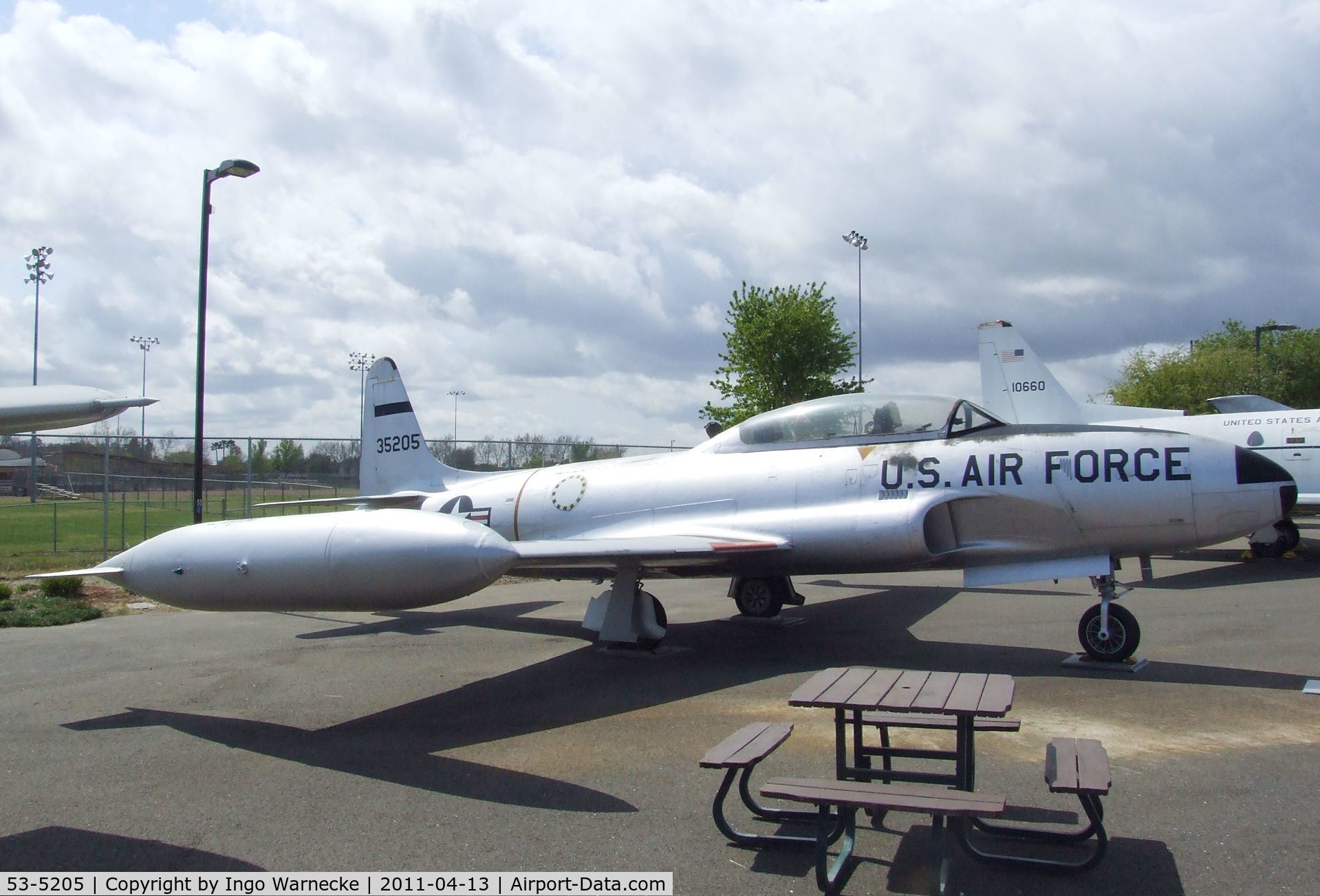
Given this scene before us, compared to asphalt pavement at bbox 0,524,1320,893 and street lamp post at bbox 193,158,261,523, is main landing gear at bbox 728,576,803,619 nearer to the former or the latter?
asphalt pavement at bbox 0,524,1320,893

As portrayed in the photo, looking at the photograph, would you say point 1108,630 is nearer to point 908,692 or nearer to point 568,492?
point 908,692

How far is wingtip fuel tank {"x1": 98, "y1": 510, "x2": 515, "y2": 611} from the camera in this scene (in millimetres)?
6078

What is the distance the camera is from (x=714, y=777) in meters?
5.35

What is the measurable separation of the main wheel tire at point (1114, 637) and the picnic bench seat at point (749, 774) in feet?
15.4

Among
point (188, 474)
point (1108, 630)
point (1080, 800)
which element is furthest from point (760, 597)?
point (188, 474)

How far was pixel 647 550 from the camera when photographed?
8461mm

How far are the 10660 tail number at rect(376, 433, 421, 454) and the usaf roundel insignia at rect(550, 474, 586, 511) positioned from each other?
3233 mm

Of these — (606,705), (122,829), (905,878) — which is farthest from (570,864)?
(606,705)

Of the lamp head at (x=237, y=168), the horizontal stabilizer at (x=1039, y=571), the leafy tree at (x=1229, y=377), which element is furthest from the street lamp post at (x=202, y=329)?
the leafy tree at (x=1229, y=377)

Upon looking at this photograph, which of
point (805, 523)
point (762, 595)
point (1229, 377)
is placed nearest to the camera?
point (805, 523)

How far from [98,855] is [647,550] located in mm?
4911

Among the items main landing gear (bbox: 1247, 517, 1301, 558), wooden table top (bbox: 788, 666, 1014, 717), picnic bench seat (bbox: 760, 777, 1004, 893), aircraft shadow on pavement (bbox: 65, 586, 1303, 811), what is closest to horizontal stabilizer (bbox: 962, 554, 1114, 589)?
aircraft shadow on pavement (bbox: 65, 586, 1303, 811)

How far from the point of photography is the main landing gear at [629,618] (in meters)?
9.30

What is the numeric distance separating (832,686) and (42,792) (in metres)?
4.43
